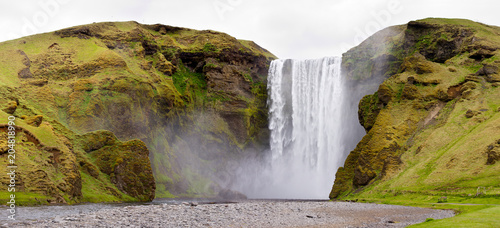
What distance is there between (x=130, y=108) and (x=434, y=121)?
223ft

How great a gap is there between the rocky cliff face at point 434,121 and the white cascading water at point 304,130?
16960mm

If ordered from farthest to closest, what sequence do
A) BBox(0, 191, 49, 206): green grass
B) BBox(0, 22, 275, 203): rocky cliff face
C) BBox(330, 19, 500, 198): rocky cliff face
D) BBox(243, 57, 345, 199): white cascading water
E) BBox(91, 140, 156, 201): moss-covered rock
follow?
BBox(243, 57, 345, 199): white cascading water, BBox(91, 140, 156, 201): moss-covered rock, BBox(0, 22, 275, 203): rocky cliff face, BBox(330, 19, 500, 198): rocky cliff face, BBox(0, 191, 49, 206): green grass

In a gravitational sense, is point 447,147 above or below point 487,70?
below

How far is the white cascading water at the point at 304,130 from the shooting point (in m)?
102

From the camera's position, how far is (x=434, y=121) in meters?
72.1

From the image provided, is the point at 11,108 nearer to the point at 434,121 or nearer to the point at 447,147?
the point at 447,147

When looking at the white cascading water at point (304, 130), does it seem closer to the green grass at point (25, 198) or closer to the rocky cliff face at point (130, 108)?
the rocky cliff face at point (130, 108)

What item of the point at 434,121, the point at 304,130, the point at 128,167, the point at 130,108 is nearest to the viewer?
the point at 434,121

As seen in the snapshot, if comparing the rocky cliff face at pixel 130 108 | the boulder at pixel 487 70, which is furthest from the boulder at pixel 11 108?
the boulder at pixel 487 70

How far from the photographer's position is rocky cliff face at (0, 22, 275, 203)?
213 feet

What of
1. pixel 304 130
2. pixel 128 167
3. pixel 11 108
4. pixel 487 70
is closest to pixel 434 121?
pixel 487 70

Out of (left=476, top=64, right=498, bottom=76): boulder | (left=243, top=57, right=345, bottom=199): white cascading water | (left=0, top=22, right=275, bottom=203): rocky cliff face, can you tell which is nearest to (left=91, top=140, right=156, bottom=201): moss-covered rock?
(left=0, top=22, right=275, bottom=203): rocky cliff face

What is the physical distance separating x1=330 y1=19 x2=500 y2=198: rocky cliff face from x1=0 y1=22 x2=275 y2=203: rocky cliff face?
139 feet

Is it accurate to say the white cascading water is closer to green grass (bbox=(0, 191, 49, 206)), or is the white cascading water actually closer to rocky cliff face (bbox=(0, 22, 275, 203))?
rocky cliff face (bbox=(0, 22, 275, 203))
